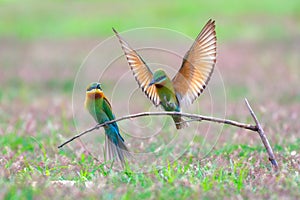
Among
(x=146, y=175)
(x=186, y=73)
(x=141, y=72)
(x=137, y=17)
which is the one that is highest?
(x=137, y=17)

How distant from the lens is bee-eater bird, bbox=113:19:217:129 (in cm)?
518

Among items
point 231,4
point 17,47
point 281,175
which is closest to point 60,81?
point 17,47

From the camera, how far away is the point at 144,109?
953 cm

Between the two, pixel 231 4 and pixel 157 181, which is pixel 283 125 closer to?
pixel 157 181

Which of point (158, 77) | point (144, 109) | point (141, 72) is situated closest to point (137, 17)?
point (144, 109)

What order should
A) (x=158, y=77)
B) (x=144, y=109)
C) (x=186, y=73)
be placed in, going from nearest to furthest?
(x=158, y=77), (x=186, y=73), (x=144, y=109)

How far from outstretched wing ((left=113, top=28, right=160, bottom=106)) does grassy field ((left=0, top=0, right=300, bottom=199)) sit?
42cm

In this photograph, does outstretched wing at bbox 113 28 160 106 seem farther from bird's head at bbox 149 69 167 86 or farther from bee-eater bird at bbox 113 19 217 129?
bird's head at bbox 149 69 167 86

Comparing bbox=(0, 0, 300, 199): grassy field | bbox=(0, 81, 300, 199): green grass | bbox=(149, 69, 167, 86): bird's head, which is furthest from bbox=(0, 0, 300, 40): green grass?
bbox=(149, 69, 167, 86): bird's head

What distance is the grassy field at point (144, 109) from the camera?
4.70 metres

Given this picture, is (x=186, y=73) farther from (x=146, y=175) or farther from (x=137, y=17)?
(x=137, y=17)

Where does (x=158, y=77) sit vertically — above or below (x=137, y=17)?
below

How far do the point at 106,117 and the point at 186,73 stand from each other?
63 centimetres

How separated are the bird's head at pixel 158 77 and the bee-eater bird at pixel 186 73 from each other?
8 centimetres
